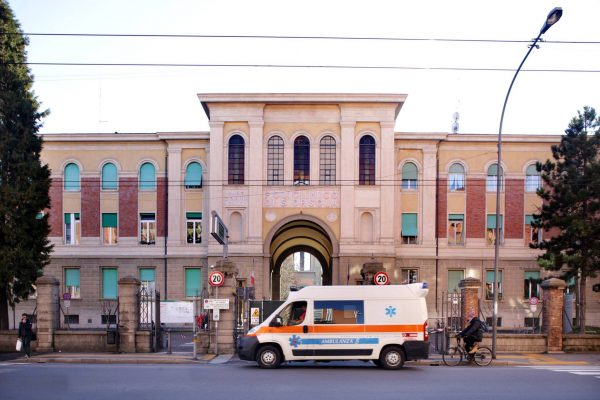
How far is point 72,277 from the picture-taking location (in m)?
43.7

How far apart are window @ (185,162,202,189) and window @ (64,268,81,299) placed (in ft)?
30.1

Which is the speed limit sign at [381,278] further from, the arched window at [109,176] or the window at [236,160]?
the arched window at [109,176]

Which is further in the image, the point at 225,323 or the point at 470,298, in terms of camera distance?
the point at 470,298

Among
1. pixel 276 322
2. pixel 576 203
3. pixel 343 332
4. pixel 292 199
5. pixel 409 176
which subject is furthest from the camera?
pixel 409 176

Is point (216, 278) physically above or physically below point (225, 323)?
above

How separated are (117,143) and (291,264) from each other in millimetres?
65333

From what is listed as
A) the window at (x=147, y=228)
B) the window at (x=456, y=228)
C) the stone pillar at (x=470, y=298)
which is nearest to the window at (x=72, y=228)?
the window at (x=147, y=228)

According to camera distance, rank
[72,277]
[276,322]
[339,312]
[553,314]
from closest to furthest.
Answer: [276,322] < [339,312] < [553,314] < [72,277]

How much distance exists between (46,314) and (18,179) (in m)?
8.40

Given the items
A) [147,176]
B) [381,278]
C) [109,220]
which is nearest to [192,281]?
[109,220]

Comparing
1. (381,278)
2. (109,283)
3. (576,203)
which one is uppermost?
(576,203)

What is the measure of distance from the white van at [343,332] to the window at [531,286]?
85.9 feet

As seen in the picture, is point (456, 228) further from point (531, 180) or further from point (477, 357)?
point (477, 357)

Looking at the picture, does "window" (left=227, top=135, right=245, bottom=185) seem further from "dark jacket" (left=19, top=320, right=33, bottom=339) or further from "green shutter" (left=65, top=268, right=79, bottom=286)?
"dark jacket" (left=19, top=320, right=33, bottom=339)
